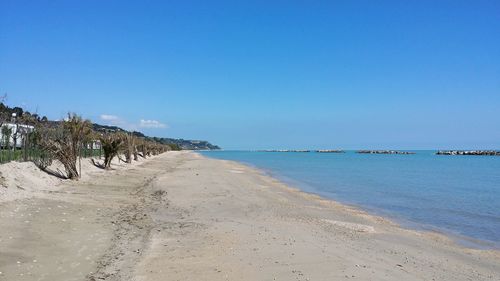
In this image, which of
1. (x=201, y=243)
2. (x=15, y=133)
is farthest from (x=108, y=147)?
(x=201, y=243)

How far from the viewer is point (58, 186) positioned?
607 inches

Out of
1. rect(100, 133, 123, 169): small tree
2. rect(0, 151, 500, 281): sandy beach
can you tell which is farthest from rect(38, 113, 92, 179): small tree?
rect(100, 133, 123, 169): small tree

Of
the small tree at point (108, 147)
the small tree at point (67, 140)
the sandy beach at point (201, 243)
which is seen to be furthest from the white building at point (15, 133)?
the small tree at point (108, 147)

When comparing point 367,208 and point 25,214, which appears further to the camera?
point 367,208

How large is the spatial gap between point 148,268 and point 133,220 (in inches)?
156

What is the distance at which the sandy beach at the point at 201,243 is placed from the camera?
6312 mm

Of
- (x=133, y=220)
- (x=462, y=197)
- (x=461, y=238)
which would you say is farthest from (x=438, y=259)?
(x=462, y=197)

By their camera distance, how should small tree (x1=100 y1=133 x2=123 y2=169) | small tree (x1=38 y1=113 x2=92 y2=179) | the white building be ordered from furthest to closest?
1. small tree (x1=100 y1=133 x2=123 y2=169)
2. the white building
3. small tree (x1=38 y1=113 x2=92 y2=179)

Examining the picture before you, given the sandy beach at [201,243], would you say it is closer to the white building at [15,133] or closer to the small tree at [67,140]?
→ the small tree at [67,140]

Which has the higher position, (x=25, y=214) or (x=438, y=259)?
(x=25, y=214)

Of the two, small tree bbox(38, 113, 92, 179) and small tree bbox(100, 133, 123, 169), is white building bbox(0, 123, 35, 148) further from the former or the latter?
small tree bbox(100, 133, 123, 169)

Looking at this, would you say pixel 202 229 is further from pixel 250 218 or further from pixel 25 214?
pixel 25 214

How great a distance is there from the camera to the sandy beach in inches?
249

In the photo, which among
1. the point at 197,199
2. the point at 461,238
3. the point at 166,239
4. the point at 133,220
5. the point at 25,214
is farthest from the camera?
the point at 197,199
